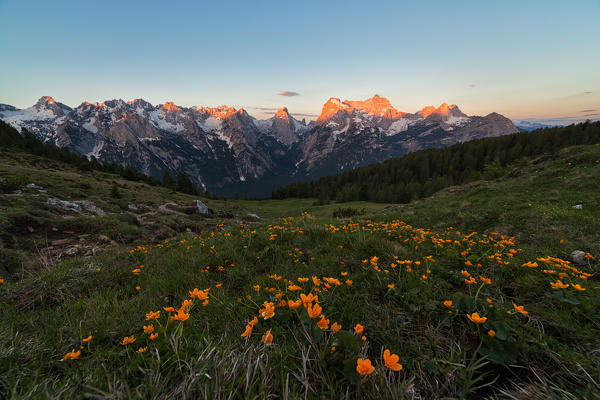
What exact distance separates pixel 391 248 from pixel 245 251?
3038 millimetres

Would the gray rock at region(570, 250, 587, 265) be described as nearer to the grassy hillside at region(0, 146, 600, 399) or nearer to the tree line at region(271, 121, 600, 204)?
the grassy hillside at region(0, 146, 600, 399)

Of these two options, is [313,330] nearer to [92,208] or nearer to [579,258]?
[579,258]

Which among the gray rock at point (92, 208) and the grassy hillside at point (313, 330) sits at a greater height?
the grassy hillside at point (313, 330)

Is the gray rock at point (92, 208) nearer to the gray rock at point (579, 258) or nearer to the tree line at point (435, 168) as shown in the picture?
the gray rock at point (579, 258)

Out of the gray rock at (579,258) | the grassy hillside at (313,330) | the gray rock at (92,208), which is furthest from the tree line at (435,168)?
the grassy hillside at (313,330)

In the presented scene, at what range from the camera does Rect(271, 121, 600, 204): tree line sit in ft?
217

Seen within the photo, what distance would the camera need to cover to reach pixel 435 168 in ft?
301

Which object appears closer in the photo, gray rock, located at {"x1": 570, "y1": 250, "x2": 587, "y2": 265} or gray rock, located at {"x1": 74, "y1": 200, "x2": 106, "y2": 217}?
gray rock, located at {"x1": 570, "y1": 250, "x2": 587, "y2": 265}

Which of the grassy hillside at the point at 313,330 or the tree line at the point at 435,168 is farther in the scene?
the tree line at the point at 435,168

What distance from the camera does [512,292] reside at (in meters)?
2.73

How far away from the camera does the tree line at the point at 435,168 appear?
66188mm

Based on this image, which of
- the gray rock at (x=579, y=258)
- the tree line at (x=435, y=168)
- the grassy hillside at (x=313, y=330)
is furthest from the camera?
the tree line at (x=435, y=168)

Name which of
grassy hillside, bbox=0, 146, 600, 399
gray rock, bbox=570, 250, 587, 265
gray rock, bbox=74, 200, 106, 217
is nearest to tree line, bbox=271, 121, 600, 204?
gray rock, bbox=74, 200, 106, 217

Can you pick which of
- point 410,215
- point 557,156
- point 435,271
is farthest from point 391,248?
point 557,156
